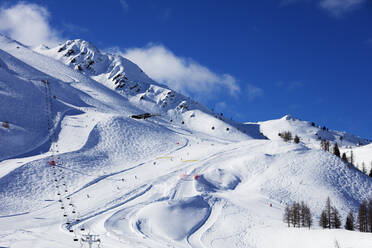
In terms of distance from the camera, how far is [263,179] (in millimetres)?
59750

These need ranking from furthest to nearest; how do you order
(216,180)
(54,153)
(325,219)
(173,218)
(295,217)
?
(54,153) < (216,180) < (325,219) < (295,217) < (173,218)

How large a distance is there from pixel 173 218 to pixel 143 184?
37.7 ft

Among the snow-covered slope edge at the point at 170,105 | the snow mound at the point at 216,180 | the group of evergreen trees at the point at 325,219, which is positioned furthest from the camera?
the snow-covered slope edge at the point at 170,105

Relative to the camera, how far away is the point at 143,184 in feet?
166

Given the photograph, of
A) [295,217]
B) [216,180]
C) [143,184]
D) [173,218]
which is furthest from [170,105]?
[295,217]

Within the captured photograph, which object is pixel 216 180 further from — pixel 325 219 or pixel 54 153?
pixel 54 153

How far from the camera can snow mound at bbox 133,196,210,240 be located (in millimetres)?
37188

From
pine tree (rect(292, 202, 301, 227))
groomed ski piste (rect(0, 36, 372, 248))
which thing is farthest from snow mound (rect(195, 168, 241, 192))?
pine tree (rect(292, 202, 301, 227))

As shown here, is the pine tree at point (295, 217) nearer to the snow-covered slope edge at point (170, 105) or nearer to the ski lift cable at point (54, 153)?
the ski lift cable at point (54, 153)

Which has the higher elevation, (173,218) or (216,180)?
(216,180)

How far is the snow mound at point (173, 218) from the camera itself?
37.2m

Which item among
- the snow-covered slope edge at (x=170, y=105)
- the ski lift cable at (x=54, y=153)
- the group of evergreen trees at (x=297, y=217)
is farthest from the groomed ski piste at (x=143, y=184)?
the snow-covered slope edge at (x=170, y=105)

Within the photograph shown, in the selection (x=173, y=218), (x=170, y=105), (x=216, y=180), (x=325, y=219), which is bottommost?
(x=173, y=218)

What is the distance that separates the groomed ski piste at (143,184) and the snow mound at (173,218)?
0.14m
